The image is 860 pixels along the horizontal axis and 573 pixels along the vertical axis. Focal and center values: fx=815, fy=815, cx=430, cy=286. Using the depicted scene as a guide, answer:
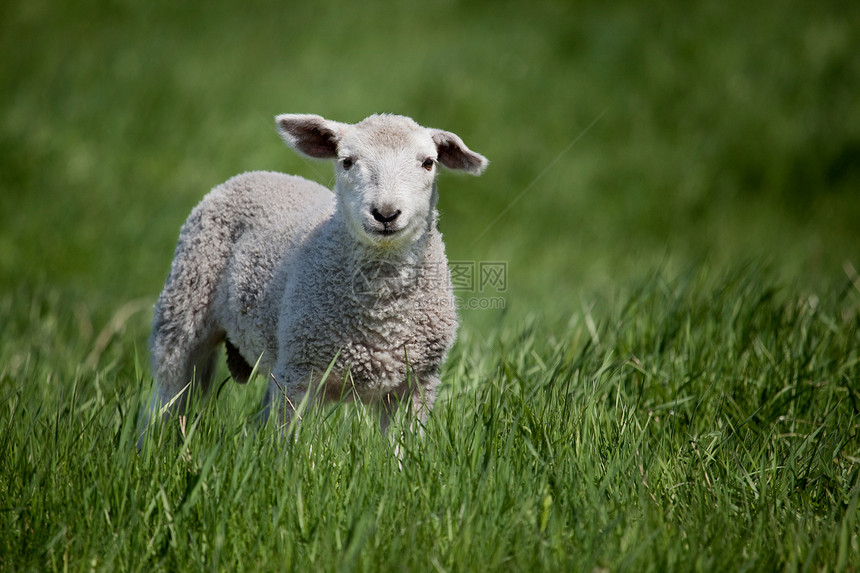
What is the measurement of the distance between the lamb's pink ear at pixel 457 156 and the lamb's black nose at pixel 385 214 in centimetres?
47

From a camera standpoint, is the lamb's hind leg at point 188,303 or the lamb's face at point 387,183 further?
the lamb's hind leg at point 188,303

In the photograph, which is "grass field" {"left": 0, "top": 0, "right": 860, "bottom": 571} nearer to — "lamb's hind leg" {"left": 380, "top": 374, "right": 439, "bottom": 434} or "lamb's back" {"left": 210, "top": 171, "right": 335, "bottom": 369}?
"lamb's hind leg" {"left": 380, "top": 374, "right": 439, "bottom": 434}

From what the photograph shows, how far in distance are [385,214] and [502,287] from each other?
11.9 ft

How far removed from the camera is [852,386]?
381 centimetres

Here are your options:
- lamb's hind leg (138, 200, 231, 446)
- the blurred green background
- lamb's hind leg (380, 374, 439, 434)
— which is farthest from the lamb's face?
the blurred green background

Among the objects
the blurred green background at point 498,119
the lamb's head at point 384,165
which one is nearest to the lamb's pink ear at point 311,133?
the lamb's head at point 384,165

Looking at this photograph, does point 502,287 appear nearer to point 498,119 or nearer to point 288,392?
point 288,392

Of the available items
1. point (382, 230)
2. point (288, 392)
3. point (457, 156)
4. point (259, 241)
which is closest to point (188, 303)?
point (259, 241)

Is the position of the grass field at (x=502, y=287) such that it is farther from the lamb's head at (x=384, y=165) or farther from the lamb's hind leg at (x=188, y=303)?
the lamb's head at (x=384, y=165)

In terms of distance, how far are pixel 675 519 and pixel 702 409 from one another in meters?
1.08

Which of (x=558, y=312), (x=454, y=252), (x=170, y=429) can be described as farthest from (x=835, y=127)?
(x=170, y=429)

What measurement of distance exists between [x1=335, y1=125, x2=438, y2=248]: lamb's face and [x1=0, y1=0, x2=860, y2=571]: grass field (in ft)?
2.42

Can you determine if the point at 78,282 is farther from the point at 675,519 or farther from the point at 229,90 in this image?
the point at 675,519

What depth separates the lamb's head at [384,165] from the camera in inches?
121
